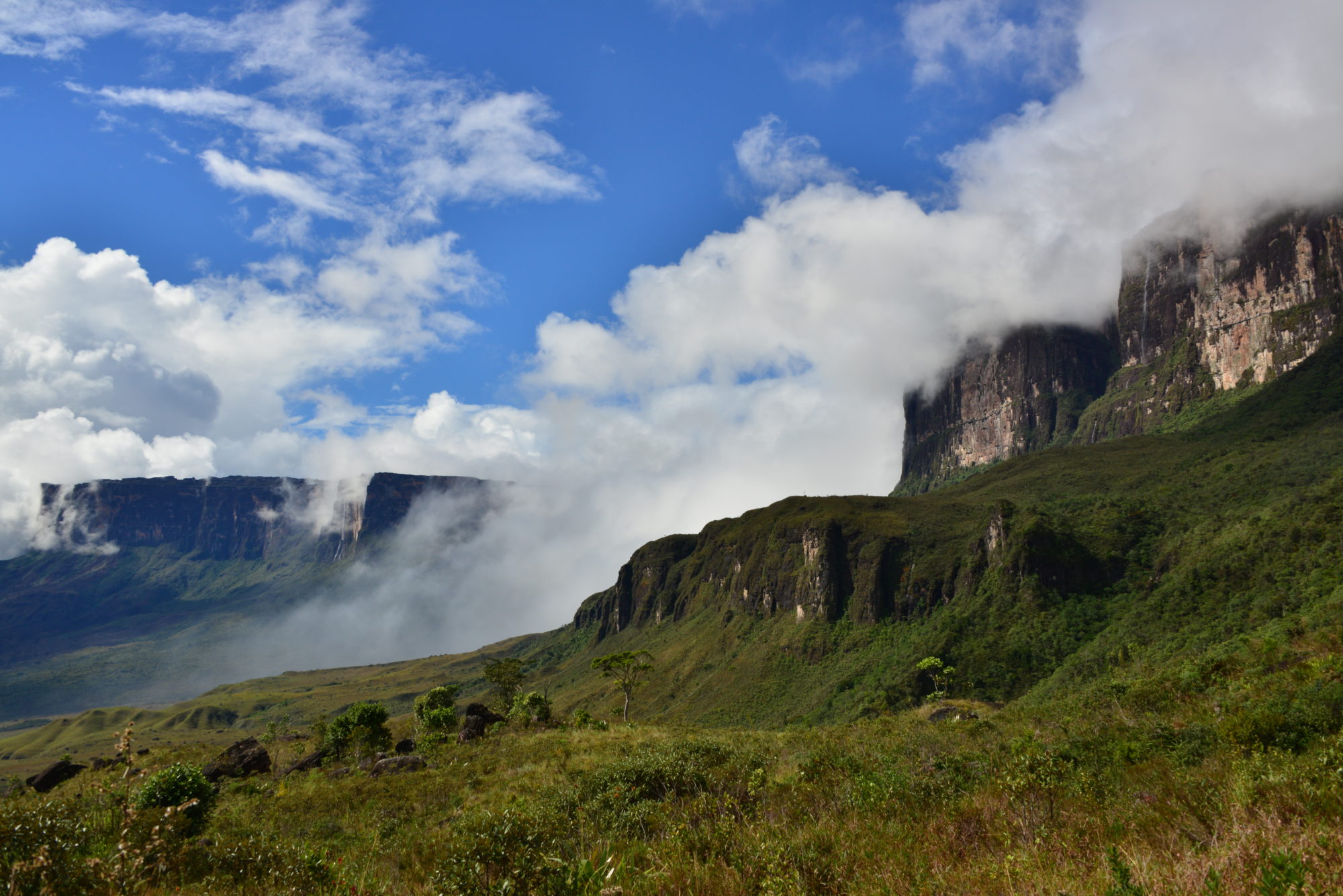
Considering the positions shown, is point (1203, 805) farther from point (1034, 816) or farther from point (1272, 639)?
point (1272, 639)

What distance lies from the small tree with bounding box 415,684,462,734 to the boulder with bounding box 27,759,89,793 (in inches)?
861

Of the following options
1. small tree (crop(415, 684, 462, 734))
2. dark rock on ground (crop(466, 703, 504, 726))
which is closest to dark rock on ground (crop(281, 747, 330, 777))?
small tree (crop(415, 684, 462, 734))

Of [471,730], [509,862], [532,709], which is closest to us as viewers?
[509,862]

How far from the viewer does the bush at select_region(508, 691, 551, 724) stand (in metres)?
57.3

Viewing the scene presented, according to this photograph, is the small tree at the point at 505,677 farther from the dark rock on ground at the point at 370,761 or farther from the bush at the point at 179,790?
the bush at the point at 179,790

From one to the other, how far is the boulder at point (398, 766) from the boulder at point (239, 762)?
8.91 metres

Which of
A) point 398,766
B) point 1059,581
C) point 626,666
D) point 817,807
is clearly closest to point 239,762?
point 398,766

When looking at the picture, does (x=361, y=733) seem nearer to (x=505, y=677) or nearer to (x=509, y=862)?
(x=505, y=677)

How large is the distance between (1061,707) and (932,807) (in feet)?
105

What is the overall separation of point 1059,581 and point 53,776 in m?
151

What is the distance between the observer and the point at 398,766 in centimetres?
3659

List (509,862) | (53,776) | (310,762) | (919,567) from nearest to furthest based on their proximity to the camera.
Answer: (509,862), (53,776), (310,762), (919,567)

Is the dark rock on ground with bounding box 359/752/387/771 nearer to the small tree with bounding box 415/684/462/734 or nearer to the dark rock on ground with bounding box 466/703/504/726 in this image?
the small tree with bounding box 415/684/462/734

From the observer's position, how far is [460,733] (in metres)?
48.1
